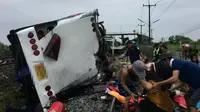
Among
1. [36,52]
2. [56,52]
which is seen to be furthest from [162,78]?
[36,52]

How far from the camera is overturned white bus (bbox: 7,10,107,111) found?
4.98 metres

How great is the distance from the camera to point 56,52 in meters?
5.07

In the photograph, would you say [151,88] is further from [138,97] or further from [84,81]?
[84,81]

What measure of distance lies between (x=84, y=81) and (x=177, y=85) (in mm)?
1812

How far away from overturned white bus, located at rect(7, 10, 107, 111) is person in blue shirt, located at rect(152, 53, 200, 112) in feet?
5.40

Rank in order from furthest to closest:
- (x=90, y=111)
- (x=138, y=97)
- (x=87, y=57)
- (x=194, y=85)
→ 1. (x=87, y=57)
2. (x=90, y=111)
3. (x=138, y=97)
4. (x=194, y=85)

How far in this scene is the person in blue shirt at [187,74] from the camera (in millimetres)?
3947

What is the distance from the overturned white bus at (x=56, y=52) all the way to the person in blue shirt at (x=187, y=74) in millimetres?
1647

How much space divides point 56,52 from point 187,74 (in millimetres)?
2216

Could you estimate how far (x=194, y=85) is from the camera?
4184 mm

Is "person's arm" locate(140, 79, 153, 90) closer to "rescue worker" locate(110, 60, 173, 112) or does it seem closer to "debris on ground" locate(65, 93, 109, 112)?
"rescue worker" locate(110, 60, 173, 112)

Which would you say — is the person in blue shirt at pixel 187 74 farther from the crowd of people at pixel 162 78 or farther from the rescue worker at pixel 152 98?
the rescue worker at pixel 152 98

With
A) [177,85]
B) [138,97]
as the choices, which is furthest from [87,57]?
[177,85]

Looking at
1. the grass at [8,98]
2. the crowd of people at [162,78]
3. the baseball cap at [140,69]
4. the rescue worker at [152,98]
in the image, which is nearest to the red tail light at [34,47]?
the crowd of people at [162,78]
